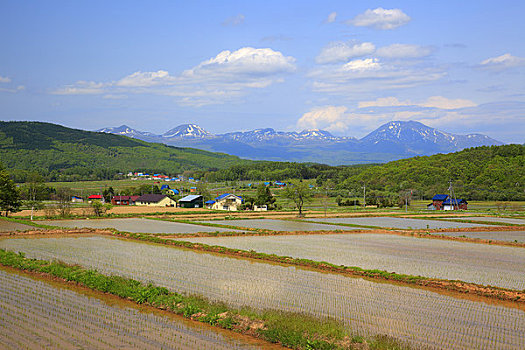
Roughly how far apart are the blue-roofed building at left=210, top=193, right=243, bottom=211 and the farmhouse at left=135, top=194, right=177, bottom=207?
11944 mm

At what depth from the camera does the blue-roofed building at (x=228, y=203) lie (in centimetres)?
7635

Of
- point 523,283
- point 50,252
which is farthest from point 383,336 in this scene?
point 50,252

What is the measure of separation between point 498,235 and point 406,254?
47.2 ft

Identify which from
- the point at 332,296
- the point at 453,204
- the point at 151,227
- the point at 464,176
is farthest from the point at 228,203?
the point at 332,296

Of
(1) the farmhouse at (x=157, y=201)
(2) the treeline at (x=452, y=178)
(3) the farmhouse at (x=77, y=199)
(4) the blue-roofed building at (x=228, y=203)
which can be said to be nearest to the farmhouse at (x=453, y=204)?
(2) the treeline at (x=452, y=178)

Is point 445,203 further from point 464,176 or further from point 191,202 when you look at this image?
point 191,202

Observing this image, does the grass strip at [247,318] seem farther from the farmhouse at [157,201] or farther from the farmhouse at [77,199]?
the farmhouse at [77,199]

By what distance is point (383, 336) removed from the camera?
10.3 metres

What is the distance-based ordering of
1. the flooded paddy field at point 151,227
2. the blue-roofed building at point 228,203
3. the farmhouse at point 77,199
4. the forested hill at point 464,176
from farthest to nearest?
the farmhouse at point 77,199 < the forested hill at point 464,176 < the blue-roofed building at point 228,203 < the flooded paddy field at point 151,227

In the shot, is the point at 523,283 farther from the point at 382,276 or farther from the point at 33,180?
the point at 33,180

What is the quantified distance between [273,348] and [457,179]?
9975 centimetres

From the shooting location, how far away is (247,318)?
11750 mm

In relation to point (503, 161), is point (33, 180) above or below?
below

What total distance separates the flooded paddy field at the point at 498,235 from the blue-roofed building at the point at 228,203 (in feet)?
145
